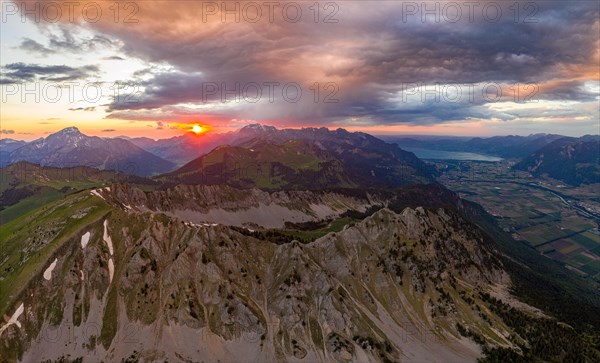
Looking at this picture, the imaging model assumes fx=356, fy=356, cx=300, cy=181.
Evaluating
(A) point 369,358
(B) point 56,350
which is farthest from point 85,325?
(A) point 369,358

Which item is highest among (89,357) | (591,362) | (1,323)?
(1,323)

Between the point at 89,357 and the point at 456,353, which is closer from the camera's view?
the point at 89,357

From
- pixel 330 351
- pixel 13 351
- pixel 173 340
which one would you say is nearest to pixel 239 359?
pixel 173 340

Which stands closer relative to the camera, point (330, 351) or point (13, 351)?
point (13, 351)

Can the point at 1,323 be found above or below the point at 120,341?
above

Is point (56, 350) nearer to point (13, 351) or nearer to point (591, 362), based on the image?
point (13, 351)

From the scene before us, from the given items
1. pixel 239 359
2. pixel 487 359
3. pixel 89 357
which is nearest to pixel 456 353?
pixel 487 359

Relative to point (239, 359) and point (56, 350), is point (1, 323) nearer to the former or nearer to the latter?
point (56, 350)

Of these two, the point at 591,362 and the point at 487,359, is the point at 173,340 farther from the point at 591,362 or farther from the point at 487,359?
the point at 591,362

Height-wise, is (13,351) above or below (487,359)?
above
